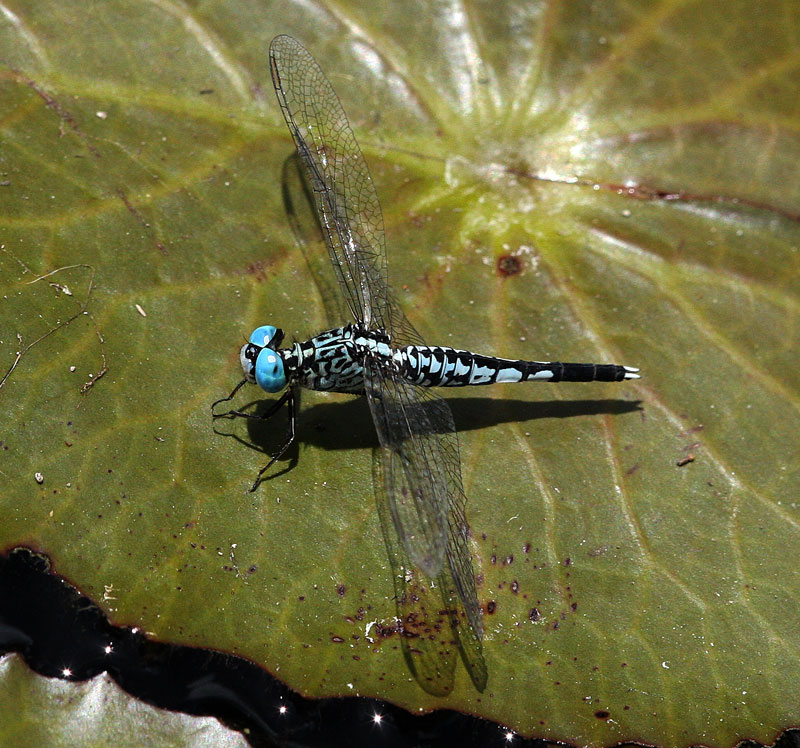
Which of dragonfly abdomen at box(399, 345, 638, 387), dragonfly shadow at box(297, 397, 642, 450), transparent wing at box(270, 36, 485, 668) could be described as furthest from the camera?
dragonfly abdomen at box(399, 345, 638, 387)

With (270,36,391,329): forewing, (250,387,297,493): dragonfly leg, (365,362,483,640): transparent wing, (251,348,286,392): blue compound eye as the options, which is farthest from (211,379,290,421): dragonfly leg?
(270,36,391,329): forewing

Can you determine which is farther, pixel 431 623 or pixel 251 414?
pixel 251 414

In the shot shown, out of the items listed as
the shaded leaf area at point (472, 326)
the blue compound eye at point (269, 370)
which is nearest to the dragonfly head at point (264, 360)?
the blue compound eye at point (269, 370)

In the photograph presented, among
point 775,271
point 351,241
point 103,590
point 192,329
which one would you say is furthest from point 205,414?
point 775,271

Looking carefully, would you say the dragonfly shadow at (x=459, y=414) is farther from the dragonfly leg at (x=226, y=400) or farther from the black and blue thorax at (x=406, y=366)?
the dragonfly leg at (x=226, y=400)

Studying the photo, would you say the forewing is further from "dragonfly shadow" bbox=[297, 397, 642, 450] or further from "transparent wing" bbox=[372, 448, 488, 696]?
"transparent wing" bbox=[372, 448, 488, 696]

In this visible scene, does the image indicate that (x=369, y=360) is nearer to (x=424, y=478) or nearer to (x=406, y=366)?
(x=406, y=366)

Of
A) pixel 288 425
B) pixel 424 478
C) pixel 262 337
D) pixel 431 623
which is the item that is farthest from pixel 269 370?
pixel 431 623
